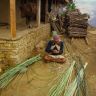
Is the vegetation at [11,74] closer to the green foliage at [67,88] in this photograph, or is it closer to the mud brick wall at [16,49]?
the mud brick wall at [16,49]

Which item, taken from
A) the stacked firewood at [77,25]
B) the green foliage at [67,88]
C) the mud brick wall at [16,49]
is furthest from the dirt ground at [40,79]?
the stacked firewood at [77,25]

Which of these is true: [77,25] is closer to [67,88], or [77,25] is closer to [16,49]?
[16,49]

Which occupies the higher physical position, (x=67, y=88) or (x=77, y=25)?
(x=77, y=25)

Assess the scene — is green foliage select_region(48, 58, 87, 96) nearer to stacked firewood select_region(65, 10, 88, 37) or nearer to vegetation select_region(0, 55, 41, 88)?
vegetation select_region(0, 55, 41, 88)

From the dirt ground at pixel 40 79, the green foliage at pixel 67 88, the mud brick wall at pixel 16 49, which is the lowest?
the dirt ground at pixel 40 79

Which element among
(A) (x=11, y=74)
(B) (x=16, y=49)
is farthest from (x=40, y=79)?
(B) (x=16, y=49)

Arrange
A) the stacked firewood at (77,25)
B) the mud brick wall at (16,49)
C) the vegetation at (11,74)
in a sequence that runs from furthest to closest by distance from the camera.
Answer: the stacked firewood at (77,25), the mud brick wall at (16,49), the vegetation at (11,74)

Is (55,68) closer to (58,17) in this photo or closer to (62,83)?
(62,83)

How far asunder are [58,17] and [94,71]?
7658 mm

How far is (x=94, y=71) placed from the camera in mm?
10414

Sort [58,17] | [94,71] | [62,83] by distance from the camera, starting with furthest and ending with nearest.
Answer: [58,17] < [94,71] < [62,83]

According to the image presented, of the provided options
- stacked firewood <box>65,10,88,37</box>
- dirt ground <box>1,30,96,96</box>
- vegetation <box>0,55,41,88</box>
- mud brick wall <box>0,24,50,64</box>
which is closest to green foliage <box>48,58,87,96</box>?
dirt ground <box>1,30,96,96</box>

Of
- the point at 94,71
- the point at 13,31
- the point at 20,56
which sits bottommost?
the point at 94,71

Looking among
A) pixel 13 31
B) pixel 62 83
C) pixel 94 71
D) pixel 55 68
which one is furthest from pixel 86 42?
pixel 62 83
